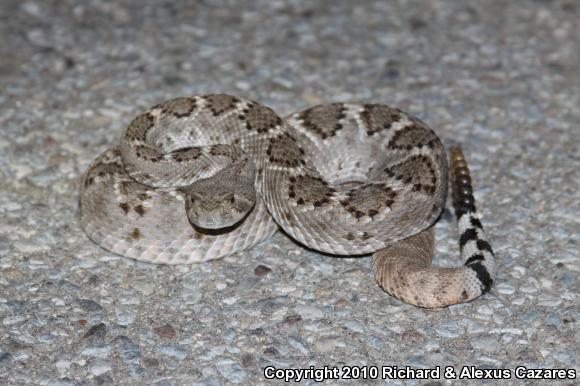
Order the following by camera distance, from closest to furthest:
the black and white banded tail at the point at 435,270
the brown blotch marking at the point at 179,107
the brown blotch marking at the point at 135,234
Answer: the black and white banded tail at the point at 435,270 < the brown blotch marking at the point at 135,234 < the brown blotch marking at the point at 179,107

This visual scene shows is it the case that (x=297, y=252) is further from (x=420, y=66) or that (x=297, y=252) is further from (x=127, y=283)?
(x=420, y=66)

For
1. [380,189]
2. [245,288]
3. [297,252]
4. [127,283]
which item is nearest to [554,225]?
[380,189]

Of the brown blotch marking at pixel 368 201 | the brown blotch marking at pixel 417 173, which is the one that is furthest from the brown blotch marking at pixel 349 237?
the brown blotch marking at pixel 417 173

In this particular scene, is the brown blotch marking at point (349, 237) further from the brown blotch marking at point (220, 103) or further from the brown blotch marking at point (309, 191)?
the brown blotch marking at point (220, 103)

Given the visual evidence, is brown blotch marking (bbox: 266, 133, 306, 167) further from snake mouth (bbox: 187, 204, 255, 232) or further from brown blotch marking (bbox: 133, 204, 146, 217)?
brown blotch marking (bbox: 133, 204, 146, 217)

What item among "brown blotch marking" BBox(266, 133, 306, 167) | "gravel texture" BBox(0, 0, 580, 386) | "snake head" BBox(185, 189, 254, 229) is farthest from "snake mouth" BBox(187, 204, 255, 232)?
"brown blotch marking" BBox(266, 133, 306, 167)
